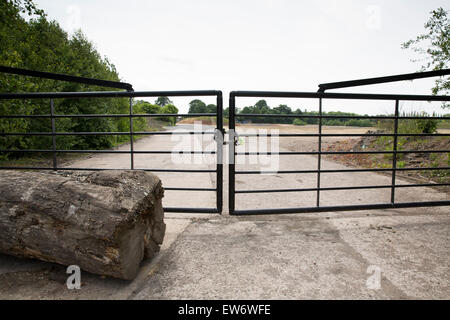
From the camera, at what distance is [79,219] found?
5.71 ft

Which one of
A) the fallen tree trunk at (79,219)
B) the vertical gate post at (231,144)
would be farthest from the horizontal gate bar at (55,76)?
the fallen tree trunk at (79,219)

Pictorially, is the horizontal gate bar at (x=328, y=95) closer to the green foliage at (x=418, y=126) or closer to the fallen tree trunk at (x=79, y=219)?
the fallen tree trunk at (x=79, y=219)

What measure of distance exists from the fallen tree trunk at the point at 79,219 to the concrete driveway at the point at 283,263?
183 millimetres

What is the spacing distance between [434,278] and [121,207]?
2.28 metres

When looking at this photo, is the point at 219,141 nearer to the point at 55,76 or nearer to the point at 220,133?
the point at 220,133

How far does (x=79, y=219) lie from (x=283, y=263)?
59.9 inches

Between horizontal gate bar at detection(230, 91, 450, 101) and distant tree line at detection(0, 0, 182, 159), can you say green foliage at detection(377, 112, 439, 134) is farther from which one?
distant tree line at detection(0, 0, 182, 159)

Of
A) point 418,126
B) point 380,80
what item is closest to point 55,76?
point 380,80

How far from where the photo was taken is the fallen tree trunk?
1729mm

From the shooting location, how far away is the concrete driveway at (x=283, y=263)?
72.2 inches
